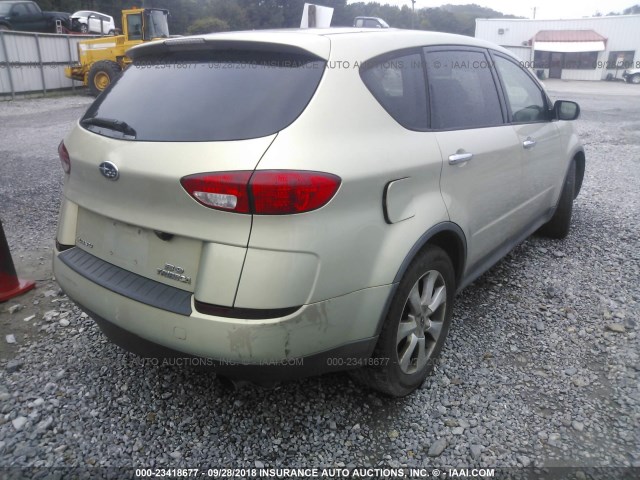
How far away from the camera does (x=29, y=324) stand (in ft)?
10.7

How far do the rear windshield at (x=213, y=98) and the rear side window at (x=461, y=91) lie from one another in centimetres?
Answer: 87

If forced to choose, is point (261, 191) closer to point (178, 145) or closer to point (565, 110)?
point (178, 145)

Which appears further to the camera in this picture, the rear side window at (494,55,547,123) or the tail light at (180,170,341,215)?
the rear side window at (494,55,547,123)

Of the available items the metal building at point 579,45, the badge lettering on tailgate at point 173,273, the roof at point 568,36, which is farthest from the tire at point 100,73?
the roof at point 568,36

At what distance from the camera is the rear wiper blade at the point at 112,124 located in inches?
87.3

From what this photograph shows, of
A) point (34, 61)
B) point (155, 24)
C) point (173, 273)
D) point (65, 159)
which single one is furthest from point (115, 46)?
point (173, 273)

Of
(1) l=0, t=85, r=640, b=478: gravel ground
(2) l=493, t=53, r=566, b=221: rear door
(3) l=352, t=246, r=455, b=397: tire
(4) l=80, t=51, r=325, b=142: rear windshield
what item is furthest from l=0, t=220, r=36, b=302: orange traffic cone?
(2) l=493, t=53, r=566, b=221: rear door

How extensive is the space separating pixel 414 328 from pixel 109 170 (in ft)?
5.22

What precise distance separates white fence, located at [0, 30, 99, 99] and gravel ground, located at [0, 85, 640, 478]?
16707 mm

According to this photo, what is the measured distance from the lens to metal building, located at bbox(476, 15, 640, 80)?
140 ft

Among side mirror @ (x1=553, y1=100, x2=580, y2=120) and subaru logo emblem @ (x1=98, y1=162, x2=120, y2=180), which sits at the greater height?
side mirror @ (x1=553, y1=100, x2=580, y2=120)

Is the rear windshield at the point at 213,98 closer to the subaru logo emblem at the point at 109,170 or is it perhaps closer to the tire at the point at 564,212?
the subaru logo emblem at the point at 109,170

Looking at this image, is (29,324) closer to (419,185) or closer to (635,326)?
(419,185)

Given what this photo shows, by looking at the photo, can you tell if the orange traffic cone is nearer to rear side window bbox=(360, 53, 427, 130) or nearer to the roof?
rear side window bbox=(360, 53, 427, 130)
